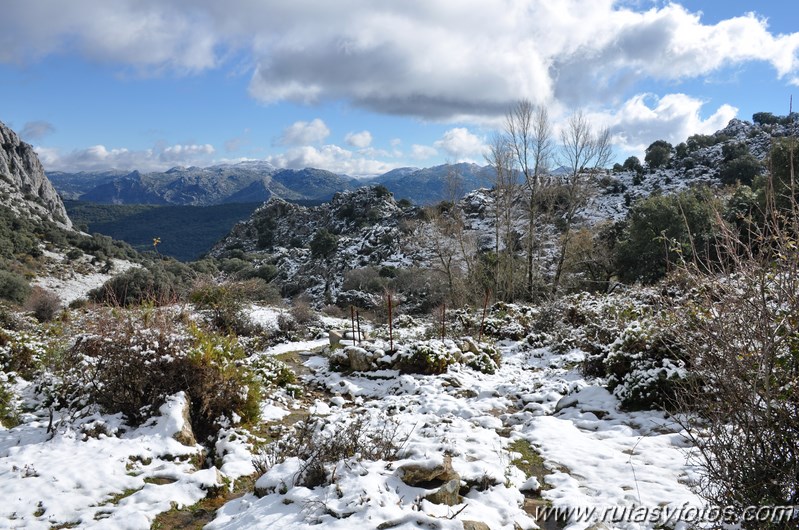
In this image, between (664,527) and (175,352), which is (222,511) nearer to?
(175,352)

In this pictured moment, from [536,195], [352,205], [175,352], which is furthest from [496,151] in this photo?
[352,205]

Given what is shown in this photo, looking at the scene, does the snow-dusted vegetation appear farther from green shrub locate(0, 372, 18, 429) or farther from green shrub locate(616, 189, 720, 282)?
green shrub locate(616, 189, 720, 282)

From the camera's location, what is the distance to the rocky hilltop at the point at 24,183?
4197 cm

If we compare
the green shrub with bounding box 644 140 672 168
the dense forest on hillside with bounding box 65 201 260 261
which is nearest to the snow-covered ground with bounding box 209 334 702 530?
the green shrub with bounding box 644 140 672 168

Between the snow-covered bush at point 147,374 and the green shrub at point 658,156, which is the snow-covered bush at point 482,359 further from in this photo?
the green shrub at point 658,156

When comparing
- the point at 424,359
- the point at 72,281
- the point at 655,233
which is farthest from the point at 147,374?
the point at 72,281

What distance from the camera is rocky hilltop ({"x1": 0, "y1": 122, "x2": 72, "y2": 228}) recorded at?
4197cm

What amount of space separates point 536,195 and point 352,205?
36749 millimetres

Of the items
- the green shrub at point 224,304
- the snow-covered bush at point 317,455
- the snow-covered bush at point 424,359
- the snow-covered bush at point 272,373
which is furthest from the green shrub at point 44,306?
the snow-covered bush at point 317,455

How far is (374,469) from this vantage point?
4055mm

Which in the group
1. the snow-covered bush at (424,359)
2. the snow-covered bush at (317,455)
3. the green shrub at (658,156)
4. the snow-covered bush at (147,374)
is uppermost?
the green shrub at (658,156)

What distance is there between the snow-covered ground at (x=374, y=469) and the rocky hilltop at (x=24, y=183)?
46871mm

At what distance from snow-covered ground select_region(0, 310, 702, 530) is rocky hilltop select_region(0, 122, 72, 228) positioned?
1845 inches

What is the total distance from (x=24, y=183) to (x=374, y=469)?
6402 centimetres
